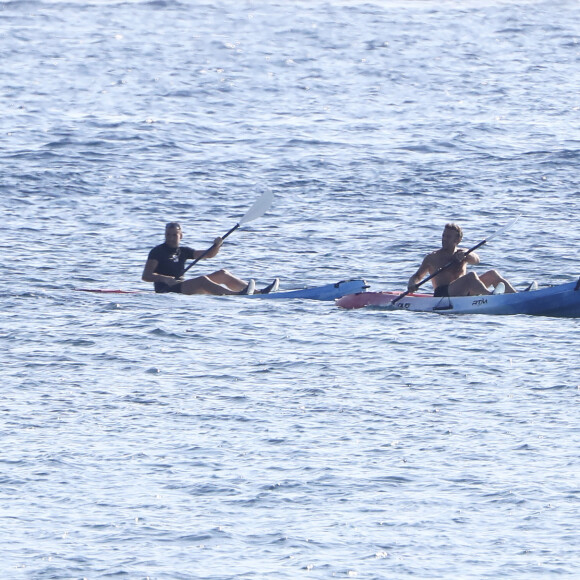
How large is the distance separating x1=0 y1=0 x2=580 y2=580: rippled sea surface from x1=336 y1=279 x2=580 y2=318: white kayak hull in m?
0.17

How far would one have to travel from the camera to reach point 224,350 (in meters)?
15.6

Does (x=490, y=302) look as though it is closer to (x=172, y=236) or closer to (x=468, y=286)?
(x=468, y=286)

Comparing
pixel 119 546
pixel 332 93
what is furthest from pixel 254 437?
pixel 332 93

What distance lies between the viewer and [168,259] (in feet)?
59.7

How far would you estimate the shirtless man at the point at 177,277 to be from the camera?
59.0 ft

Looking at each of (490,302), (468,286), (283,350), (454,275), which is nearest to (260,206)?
(454,275)

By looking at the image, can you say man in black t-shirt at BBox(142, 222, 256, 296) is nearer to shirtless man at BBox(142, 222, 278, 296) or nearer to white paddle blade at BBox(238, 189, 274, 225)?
shirtless man at BBox(142, 222, 278, 296)

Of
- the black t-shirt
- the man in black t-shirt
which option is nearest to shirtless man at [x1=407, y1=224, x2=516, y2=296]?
the man in black t-shirt

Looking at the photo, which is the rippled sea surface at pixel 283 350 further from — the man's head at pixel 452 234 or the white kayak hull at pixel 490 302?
the man's head at pixel 452 234

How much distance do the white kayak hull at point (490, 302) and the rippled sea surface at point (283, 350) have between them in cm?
17

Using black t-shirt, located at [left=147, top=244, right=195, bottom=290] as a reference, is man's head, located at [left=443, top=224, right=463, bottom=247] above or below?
above

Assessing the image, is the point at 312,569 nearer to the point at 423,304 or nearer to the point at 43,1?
the point at 423,304

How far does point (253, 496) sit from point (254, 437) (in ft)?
4.57

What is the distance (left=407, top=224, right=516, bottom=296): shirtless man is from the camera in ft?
56.1
